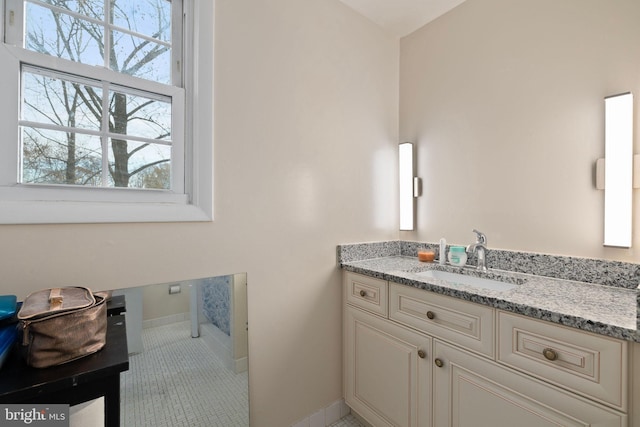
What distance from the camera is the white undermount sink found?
1.47 m

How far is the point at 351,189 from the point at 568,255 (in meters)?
1.15

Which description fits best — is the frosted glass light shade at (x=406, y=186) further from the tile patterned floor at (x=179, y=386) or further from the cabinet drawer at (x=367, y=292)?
the tile patterned floor at (x=179, y=386)

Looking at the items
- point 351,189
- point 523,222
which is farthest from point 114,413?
point 523,222

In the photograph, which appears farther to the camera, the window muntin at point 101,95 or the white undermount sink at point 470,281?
the white undermount sink at point 470,281

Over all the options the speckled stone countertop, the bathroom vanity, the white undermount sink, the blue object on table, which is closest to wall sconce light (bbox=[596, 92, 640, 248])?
the speckled stone countertop

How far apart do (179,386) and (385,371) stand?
3.20 ft

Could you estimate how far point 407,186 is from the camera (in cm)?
204

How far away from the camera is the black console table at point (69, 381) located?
59 centimetres

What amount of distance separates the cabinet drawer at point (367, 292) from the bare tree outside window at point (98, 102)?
111 centimetres

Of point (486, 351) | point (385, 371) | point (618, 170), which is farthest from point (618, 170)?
point (385, 371)

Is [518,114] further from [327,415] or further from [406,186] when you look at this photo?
[327,415]

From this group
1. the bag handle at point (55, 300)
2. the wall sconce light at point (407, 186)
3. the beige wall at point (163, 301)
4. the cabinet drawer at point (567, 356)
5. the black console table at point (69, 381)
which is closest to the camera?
the black console table at point (69, 381)

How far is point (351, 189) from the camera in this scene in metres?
1.86

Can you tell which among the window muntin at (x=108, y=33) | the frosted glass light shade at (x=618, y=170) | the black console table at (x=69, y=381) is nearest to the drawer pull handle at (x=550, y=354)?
the frosted glass light shade at (x=618, y=170)
